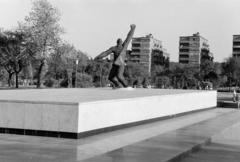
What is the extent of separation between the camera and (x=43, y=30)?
37938 mm

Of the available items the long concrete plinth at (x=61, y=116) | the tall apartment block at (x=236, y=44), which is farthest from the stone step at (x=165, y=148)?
the tall apartment block at (x=236, y=44)

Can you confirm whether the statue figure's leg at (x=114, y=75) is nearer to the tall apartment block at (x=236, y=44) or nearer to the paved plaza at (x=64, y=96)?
the paved plaza at (x=64, y=96)

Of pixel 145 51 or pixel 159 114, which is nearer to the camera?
pixel 159 114

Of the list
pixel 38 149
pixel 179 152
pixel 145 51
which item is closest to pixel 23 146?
pixel 38 149

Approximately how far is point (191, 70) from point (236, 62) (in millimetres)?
10911

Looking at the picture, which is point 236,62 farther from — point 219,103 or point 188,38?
point 188,38

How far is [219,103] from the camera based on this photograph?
89.9 feet

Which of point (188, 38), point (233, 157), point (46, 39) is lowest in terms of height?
point (233, 157)

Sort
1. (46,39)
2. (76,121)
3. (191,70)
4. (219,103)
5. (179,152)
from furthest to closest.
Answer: (191,70)
(46,39)
(219,103)
(76,121)
(179,152)

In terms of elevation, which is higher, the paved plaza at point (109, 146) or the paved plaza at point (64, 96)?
the paved plaza at point (64, 96)

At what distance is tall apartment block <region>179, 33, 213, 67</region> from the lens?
485 feet

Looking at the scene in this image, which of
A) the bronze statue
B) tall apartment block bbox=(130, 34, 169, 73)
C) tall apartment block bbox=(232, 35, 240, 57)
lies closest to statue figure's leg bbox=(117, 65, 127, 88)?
the bronze statue

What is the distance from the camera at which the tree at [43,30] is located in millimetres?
37938

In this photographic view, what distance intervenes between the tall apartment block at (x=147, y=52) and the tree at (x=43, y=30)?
348ft
